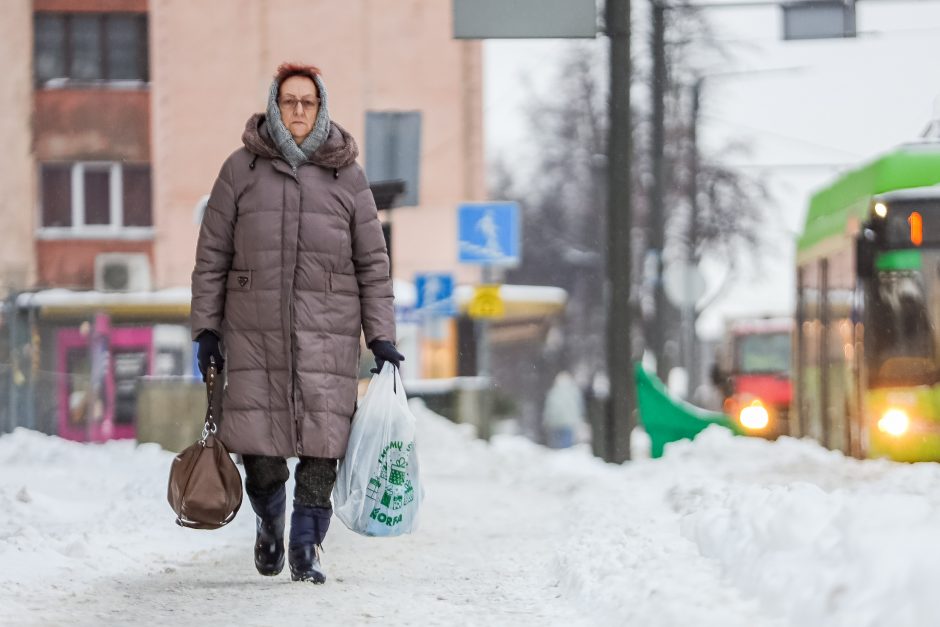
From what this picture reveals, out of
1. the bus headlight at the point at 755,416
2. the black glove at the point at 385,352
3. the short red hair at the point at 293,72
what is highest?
the short red hair at the point at 293,72

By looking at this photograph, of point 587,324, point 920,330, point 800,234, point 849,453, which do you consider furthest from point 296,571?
point 587,324

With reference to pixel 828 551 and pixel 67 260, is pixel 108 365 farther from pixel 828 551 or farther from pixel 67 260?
pixel 828 551

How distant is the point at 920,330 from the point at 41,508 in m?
7.28

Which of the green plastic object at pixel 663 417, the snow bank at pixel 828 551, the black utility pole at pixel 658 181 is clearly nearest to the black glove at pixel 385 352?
the snow bank at pixel 828 551

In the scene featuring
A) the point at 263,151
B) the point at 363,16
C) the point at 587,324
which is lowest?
the point at 587,324

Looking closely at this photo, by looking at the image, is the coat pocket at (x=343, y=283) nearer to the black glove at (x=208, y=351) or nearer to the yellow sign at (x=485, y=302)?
the black glove at (x=208, y=351)

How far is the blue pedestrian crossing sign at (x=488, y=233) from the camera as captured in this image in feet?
69.8

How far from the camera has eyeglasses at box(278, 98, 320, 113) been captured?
7.17 meters

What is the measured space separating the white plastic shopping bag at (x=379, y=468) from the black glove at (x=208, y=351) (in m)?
0.58

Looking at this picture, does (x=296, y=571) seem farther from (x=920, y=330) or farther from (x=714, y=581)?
(x=920, y=330)

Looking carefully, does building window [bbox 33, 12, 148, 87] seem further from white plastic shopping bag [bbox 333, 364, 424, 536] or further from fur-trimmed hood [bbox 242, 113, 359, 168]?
white plastic shopping bag [bbox 333, 364, 424, 536]

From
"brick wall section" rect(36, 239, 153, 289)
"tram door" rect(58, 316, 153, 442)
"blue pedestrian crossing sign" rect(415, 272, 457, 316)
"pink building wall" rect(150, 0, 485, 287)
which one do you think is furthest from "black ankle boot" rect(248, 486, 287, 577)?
"pink building wall" rect(150, 0, 485, 287)

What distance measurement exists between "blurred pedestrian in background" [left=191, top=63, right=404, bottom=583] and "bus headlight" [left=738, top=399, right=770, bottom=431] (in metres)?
14.2

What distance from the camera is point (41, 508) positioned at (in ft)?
34.5
